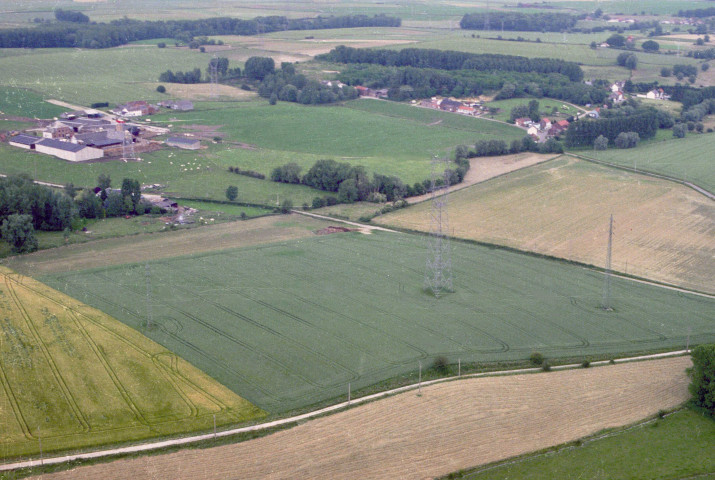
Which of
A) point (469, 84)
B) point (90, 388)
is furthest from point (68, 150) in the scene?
point (469, 84)

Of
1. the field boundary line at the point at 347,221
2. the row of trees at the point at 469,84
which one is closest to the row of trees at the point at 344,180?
the field boundary line at the point at 347,221

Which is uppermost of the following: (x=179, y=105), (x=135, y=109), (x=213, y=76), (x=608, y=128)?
(x=213, y=76)

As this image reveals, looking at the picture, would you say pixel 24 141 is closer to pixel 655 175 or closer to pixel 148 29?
pixel 655 175

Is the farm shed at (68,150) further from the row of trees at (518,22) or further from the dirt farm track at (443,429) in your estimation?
the row of trees at (518,22)

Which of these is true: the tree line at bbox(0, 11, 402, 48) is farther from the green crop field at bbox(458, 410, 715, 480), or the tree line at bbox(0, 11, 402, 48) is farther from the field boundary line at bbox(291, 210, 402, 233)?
the green crop field at bbox(458, 410, 715, 480)

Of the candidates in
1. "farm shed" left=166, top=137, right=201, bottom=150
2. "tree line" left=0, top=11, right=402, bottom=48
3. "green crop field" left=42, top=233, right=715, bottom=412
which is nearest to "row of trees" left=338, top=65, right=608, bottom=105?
"farm shed" left=166, top=137, right=201, bottom=150

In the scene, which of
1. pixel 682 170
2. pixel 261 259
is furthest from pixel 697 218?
pixel 261 259
